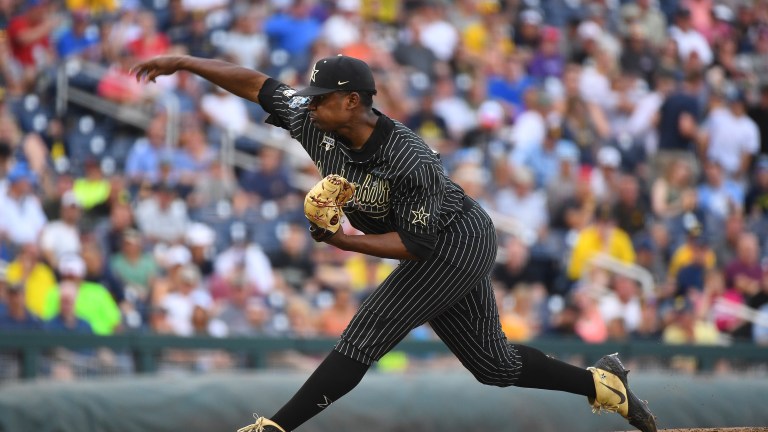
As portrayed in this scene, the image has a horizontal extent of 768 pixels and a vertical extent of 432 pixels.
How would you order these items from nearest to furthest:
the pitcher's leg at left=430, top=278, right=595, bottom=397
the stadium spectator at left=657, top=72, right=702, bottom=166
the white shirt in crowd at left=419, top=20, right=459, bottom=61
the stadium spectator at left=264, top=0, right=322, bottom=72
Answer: the pitcher's leg at left=430, top=278, right=595, bottom=397
the stadium spectator at left=264, top=0, right=322, bottom=72
the white shirt in crowd at left=419, top=20, right=459, bottom=61
the stadium spectator at left=657, top=72, right=702, bottom=166

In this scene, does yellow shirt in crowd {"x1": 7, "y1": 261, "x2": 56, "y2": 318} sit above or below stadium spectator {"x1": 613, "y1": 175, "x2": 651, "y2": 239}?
below

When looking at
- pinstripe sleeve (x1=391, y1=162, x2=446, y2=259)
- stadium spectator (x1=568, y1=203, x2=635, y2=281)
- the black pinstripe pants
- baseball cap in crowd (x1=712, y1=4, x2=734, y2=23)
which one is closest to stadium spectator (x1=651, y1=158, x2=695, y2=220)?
stadium spectator (x1=568, y1=203, x2=635, y2=281)

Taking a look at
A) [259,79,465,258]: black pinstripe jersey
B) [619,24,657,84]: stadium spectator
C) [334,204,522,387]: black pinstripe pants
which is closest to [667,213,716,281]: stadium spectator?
[619,24,657,84]: stadium spectator

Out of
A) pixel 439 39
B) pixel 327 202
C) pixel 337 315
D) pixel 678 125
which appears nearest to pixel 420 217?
pixel 327 202

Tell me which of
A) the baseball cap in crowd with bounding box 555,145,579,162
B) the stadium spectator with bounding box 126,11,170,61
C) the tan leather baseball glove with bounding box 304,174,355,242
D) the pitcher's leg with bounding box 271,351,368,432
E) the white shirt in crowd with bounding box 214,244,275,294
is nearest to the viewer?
the tan leather baseball glove with bounding box 304,174,355,242

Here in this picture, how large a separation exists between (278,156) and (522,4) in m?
5.03

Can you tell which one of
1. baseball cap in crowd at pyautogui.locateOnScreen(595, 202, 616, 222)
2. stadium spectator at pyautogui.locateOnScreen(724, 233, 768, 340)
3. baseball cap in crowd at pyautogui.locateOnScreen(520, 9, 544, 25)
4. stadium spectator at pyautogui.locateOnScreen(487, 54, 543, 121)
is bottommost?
stadium spectator at pyautogui.locateOnScreen(724, 233, 768, 340)

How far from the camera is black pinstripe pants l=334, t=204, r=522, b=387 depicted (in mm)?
5293

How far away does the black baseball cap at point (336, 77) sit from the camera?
5039mm

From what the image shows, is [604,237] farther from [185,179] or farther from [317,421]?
[317,421]

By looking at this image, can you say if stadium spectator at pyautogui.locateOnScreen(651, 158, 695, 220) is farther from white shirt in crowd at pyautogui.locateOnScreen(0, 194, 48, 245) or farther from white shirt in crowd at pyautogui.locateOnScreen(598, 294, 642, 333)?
white shirt in crowd at pyautogui.locateOnScreen(0, 194, 48, 245)

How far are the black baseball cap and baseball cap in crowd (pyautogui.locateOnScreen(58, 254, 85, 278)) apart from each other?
4.40 metres

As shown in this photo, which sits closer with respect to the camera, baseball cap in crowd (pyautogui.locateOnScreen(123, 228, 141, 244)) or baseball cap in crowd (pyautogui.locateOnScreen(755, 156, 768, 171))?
baseball cap in crowd (pyautogui.locateOnScreen(123, 228, 141, 244))

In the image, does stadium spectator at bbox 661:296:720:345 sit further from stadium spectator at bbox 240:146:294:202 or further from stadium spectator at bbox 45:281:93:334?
stadium spectator at bbox 45:281:93:334
